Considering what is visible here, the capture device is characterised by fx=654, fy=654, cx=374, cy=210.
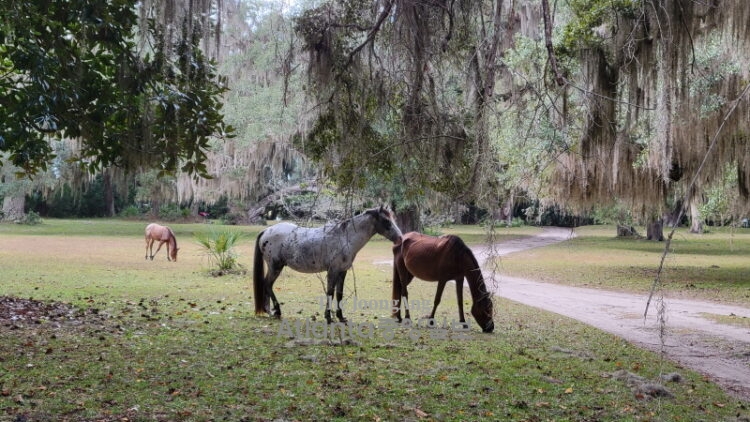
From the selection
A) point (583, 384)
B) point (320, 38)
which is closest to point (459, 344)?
point (583, 384)

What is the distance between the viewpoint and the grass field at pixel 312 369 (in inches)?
180

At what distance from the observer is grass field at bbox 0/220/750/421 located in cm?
Answer: 456

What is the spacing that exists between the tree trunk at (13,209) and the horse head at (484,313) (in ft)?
107

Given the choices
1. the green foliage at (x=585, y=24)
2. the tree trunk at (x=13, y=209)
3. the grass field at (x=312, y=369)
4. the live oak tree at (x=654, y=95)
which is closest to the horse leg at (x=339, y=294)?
the grass field at (x=312, y=369)

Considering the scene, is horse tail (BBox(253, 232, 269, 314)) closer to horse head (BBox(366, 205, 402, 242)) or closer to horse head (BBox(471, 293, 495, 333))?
horse head (BBox(366, 205, 402, 242))

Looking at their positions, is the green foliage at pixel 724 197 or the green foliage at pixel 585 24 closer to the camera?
the green foliage at pixel 585 24

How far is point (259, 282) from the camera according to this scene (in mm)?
8203

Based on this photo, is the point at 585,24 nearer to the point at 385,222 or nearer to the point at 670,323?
the point at 670,323

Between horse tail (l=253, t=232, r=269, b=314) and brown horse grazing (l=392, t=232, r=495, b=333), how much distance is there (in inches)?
66.3

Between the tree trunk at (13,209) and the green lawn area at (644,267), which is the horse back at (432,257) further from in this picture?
the tree trunk at (13,209)

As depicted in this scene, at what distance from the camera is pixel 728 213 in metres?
16.1

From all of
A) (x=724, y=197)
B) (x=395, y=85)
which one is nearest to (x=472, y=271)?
(x=395, y=85)

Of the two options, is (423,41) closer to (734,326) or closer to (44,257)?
(734,326)

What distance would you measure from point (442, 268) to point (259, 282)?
230 centimetres
